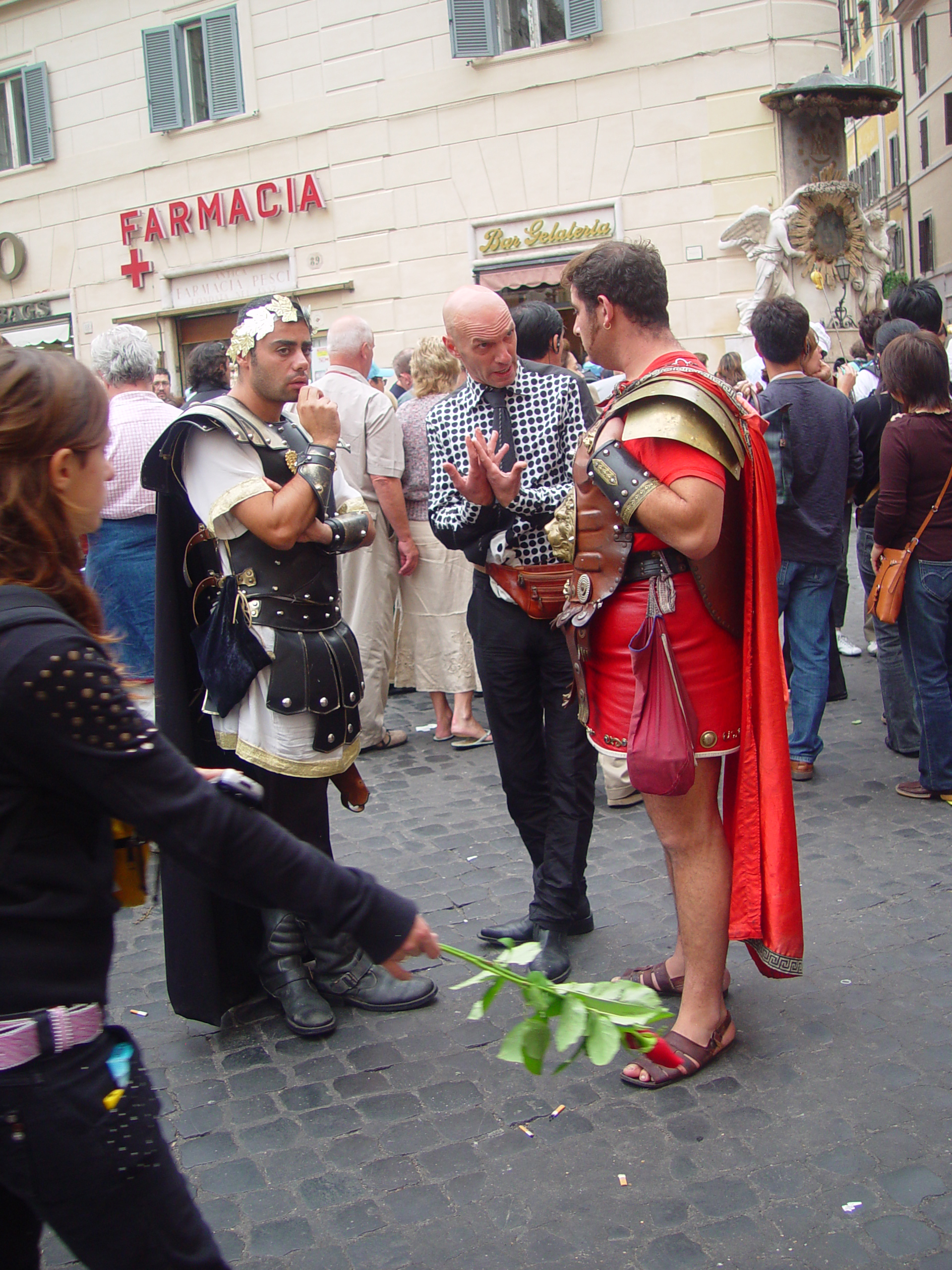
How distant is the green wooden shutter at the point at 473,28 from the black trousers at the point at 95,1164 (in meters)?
14.0

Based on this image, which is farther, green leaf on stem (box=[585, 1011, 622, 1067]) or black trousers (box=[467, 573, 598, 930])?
black trousers (box=[467, 573, 598, 930])

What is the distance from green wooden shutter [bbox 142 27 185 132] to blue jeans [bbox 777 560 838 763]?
13.4 metres

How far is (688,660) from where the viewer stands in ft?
9.32

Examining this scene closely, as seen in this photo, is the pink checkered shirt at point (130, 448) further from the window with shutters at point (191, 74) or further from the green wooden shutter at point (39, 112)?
the green wooden shutter at point (39, 112)

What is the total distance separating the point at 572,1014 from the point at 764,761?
1296 mm

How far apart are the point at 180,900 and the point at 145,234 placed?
14.9 m

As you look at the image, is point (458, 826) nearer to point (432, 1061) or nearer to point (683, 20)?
point (432, 1061)

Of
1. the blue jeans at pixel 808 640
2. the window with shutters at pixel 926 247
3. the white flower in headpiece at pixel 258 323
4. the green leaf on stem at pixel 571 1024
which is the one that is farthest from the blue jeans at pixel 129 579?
the window with shutters at pixel 926 247

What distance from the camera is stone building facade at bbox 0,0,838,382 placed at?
1288 cm

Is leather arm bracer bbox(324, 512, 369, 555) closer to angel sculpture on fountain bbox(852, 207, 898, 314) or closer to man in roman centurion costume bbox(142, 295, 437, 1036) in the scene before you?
man in roman centurion costume bbox(142, 295, 437, 1036)

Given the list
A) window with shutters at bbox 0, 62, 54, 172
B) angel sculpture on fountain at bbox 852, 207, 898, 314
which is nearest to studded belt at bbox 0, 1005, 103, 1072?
angel sculpture on fountain at bbox 852, 207, 898, 314

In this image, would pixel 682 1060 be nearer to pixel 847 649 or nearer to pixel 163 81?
pixel 847 649

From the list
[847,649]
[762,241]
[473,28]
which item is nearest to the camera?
[847,649]

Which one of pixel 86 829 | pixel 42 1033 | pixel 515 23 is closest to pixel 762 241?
pixel 515 23
